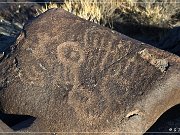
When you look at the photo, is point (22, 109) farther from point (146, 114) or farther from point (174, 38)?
point (174, 38)

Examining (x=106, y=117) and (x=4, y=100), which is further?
(x=4, y=100)

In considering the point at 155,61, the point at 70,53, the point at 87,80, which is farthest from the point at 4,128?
the point at 155,61

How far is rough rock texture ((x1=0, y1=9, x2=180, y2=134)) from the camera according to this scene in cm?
354

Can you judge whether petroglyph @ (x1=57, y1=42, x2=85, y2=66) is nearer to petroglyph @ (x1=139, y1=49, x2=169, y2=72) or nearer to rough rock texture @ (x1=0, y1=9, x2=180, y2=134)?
rough rock texture @ (x1=0, y1=9, x2=180, y2=134)

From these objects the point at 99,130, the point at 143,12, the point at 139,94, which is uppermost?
the point at 139,94

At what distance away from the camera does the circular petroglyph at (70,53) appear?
3840 mm

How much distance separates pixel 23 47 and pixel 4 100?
50 cm

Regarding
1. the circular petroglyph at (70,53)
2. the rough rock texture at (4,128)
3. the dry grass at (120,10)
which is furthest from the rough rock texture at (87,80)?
the dry grass at (120,10)

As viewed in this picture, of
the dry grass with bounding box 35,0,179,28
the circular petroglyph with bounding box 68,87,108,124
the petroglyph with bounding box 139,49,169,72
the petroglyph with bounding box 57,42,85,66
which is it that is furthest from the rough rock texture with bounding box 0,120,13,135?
the dry grass with bounding box 35,0,179,28

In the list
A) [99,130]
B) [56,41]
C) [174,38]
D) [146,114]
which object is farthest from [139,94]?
[174,38]

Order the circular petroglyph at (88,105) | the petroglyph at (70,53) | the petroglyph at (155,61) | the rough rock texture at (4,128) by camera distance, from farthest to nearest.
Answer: the petroglyph at (70,53), the petroglyph at (155,61), the circular petroglyph at (88,105), the rough rock texture at (4,128)

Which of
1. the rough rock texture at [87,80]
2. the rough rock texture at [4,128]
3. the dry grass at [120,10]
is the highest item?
the rough rock texture at [87,80]

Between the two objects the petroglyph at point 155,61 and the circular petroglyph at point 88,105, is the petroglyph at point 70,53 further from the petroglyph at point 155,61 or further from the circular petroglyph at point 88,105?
the petroglyph at point 155,61

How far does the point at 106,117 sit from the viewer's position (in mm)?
3518
